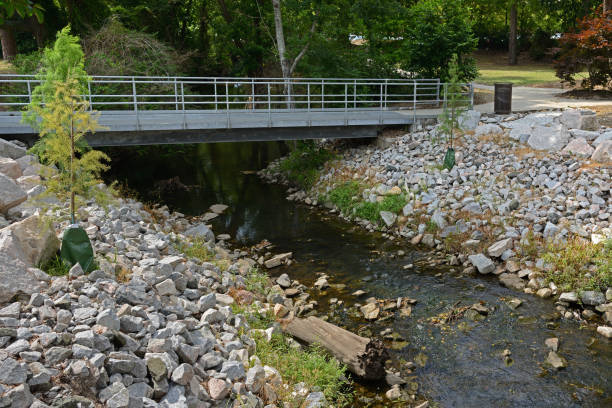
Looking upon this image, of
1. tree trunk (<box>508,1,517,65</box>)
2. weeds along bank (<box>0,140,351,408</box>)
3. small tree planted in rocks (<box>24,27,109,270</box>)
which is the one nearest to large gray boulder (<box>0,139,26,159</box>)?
weeds along bank (<box>0,140,351,408</box>)

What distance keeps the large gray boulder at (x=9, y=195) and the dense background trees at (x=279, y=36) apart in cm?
1093

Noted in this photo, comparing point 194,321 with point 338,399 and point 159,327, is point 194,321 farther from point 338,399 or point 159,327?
point 338,399

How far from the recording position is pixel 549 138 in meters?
14.9

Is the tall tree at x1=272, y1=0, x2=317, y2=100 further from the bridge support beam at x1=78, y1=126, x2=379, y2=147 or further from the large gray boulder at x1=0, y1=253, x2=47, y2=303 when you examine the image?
the large gray boulder at x1=0, y1=253, x2=47, y2=303

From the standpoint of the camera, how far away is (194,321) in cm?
720

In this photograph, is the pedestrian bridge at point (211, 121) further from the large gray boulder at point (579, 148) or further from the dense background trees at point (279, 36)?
the large gray boulder at point (579, 148)

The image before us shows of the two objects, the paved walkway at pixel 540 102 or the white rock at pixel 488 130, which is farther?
the paved walkway at pixel 540 102

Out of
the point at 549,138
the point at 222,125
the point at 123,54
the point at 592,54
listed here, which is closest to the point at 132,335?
the point at 222,125

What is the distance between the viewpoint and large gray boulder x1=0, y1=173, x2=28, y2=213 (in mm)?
8898

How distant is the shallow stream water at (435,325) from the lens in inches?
299

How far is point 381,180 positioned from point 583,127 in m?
5.70

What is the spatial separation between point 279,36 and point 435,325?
50.1 ft

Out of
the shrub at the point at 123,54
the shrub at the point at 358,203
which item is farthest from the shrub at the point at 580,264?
the shrub at the point at 123,54

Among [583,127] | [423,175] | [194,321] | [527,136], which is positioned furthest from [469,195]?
[194,321]
